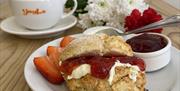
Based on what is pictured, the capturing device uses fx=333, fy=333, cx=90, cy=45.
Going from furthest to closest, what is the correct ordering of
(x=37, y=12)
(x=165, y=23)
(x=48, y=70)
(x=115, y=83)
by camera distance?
(x=37, y=12), (x=165, y=23), (x=48, y=70), (x=115, y=83)

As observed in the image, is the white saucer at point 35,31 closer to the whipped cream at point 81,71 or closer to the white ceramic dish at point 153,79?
the white ceramic dish at point 153,79

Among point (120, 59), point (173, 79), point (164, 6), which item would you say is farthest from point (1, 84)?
point (164, 6)

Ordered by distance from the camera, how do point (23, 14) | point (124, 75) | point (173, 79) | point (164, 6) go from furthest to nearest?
point (164, 6) < point (23, 14) < point (173, 79) < point (124, 75)

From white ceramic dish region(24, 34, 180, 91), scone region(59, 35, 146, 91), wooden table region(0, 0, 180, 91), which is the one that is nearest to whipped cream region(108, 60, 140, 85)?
scone region(59, 35, 146, 91)

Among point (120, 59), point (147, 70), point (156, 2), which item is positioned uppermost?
point (120, 59)

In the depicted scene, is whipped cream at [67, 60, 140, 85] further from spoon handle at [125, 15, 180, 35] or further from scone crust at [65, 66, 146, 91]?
spoon handle at [125, 15, 180, 35]

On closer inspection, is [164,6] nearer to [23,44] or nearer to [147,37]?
[147,37]

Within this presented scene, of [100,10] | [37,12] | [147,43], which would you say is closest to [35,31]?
[37,12]

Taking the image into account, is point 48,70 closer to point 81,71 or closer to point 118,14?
point 81,71
